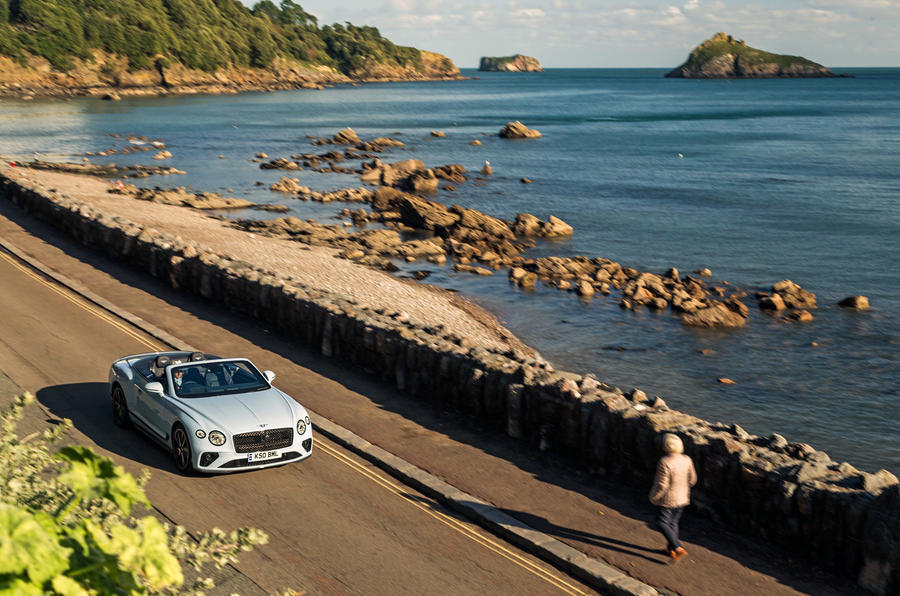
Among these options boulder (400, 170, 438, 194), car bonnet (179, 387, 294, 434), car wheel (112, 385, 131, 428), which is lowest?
boulder (400, 170, 438, 194)

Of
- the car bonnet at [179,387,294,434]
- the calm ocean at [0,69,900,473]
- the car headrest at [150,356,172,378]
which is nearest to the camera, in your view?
the car bonnet at [179,387,294,434]

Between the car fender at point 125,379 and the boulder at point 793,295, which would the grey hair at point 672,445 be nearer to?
the car fender at point 125,379

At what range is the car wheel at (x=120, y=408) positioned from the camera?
1534cm

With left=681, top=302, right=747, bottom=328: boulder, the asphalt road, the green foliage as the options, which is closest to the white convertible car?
the asphalt road

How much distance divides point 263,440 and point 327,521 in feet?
6.55

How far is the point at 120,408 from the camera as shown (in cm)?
1548

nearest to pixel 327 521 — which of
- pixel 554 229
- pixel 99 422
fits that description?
pixel 99 422

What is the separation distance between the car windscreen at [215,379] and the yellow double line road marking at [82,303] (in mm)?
5743

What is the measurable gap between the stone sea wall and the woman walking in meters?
1.18

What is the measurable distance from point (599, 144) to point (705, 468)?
98.6 meters

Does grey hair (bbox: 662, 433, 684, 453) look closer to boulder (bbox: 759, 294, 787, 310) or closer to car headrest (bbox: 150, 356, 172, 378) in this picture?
car headrest (bbox: 150, 356, 172, 378)

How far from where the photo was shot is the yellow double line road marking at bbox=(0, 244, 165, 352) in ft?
68.7

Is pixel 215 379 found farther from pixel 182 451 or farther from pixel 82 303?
pixel 82 303

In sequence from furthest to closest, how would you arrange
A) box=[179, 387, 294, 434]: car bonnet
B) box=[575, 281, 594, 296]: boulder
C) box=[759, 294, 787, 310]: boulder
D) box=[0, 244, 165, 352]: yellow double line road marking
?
1. box=[575, 281, 594, 296]: boulder
2. box=[759, 294, 787, 310]: boulder
3. box=[0, 244, 165, 352]: yellow double line road marking
4. box=[179, 387, 294, 434]: car bonnet
